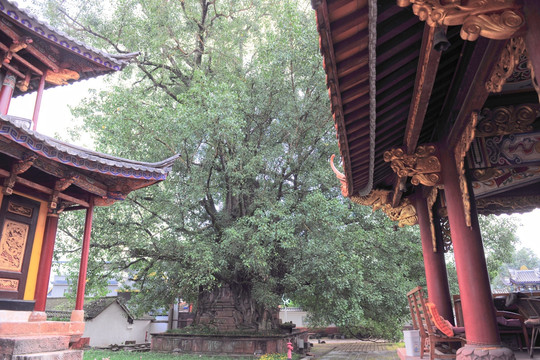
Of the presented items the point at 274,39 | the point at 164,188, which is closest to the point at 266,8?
the point at 274,39

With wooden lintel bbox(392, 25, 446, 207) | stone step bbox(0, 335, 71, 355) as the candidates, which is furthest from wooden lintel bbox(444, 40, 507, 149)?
stone step bbox(0, 335, 71, 355)

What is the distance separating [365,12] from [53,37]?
5.99 m

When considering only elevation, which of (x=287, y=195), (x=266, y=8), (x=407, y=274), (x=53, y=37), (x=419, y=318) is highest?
(x=266, y=8)

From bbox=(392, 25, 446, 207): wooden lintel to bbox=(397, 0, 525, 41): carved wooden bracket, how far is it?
1.14ft

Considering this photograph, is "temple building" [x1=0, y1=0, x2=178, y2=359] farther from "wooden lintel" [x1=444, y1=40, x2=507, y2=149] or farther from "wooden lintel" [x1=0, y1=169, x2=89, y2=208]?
"wooden lintel" [x1=444, y1=40, x2=507, y2=149]

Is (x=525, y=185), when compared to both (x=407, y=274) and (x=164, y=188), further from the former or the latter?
(x=164, y=188)

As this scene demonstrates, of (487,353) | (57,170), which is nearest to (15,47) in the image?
(57,170)

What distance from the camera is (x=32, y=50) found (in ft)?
20.6

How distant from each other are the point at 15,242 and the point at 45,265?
642 mm

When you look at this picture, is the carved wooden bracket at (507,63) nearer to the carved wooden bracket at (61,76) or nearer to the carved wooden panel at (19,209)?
the carved wooden panel at (19,209)

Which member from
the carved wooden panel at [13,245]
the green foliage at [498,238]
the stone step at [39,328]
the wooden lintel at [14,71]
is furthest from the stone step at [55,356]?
the green foliage at [498,238]

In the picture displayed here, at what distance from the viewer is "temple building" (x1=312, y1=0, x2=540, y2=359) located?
6.80ft

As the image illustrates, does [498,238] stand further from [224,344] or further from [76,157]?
[76,157]

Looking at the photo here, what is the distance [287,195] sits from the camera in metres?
12.8
